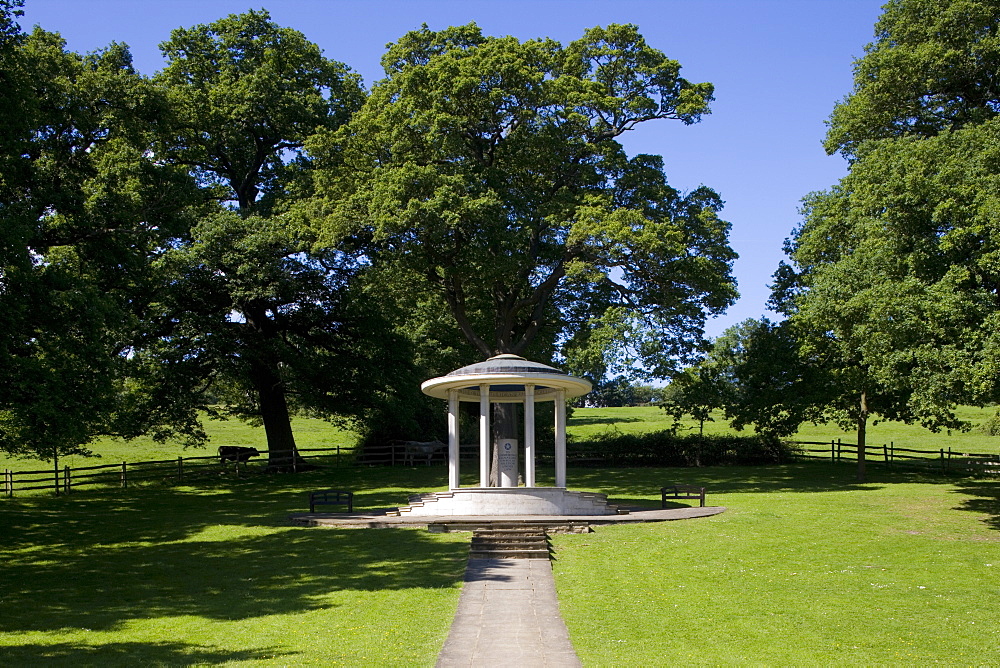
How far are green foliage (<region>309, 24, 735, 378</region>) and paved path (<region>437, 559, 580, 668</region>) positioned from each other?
15.0 metres

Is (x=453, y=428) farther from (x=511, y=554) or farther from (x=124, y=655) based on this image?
(x=124, y=655)

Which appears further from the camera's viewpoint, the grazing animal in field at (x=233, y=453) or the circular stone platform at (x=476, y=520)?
the grazing animal in field at (x=233, y=453)

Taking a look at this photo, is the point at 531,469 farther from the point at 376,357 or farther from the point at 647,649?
the point at 376,357

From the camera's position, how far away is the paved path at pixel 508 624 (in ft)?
32.2

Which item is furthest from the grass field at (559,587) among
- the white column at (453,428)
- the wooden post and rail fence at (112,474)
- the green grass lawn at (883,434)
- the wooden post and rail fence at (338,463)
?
the green grass lawn at (883,434)

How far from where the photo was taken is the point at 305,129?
1452 inches

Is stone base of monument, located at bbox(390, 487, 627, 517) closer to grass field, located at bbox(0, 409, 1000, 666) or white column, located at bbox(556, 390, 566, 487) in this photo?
white column, located at bbox(556, 390, 566, 487)

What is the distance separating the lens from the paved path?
9805 mm

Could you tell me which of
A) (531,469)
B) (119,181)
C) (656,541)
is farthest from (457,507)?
(119,181)

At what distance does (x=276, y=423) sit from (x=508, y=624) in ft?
96.3

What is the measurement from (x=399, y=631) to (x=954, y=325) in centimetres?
1532

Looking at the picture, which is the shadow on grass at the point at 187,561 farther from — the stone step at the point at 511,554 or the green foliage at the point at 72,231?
the green foliage at the point at 72,231

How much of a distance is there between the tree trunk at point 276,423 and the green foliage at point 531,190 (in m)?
8.49

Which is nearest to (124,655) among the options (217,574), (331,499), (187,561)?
(217,574)
